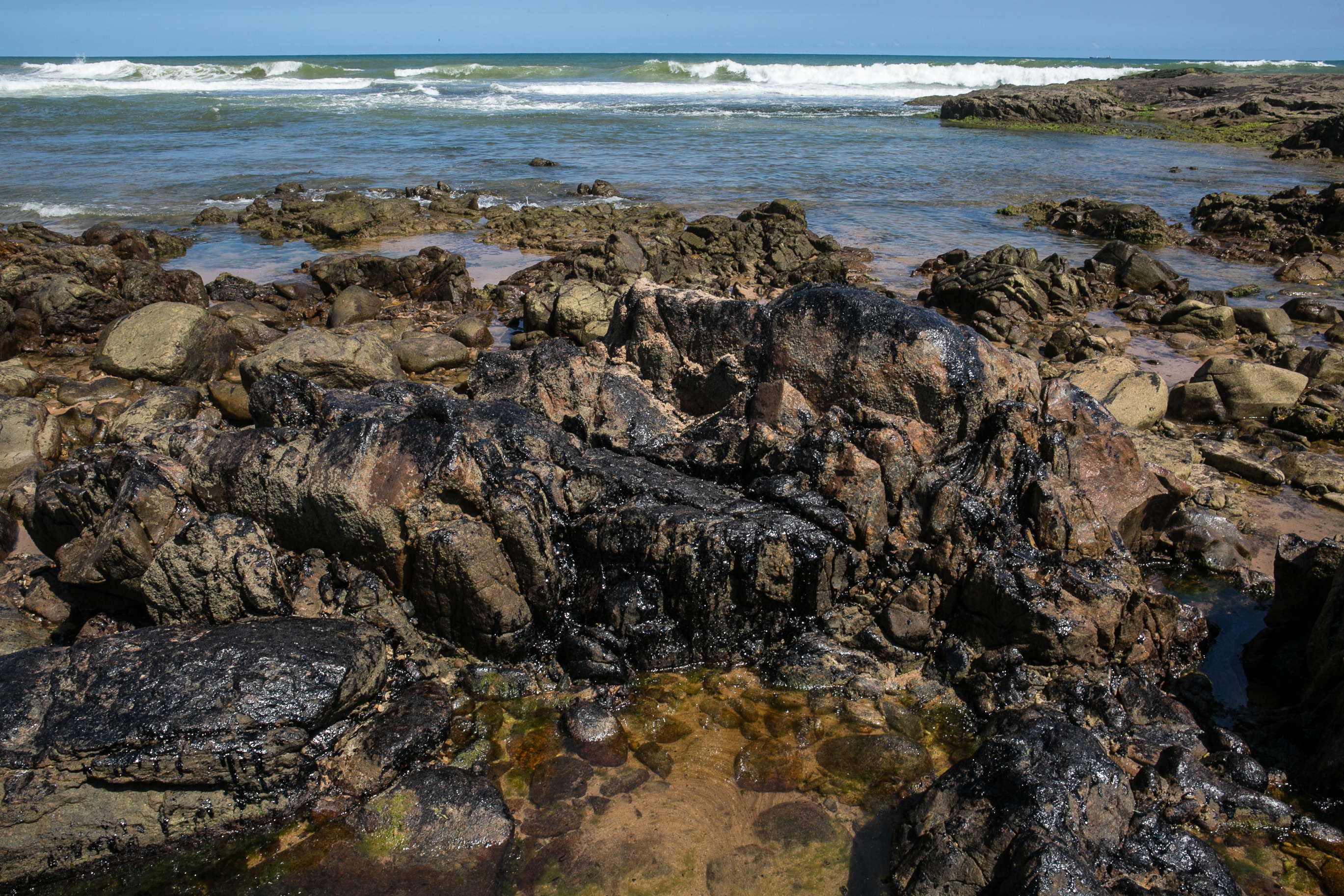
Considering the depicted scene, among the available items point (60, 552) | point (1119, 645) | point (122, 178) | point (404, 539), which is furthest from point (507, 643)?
point (122, 178)

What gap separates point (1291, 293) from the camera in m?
12.8

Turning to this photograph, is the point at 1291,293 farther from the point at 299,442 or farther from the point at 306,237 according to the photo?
the point at 306,237

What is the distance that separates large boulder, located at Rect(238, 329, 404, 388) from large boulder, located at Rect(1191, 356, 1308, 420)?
8.72 m

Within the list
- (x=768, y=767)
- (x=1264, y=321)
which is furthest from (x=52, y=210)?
(x=1264, y=321)

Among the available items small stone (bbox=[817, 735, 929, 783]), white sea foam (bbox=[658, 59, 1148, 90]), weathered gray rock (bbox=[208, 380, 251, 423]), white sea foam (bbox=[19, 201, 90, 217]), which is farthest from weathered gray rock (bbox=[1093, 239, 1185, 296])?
white sea foam (bbox=[658, 59, 1148, 90])

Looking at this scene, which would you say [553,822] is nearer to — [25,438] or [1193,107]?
[25,438]

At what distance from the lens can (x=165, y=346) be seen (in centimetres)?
898

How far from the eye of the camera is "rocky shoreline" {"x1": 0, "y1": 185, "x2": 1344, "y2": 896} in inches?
143

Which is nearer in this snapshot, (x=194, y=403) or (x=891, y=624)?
(x=891, y=624)

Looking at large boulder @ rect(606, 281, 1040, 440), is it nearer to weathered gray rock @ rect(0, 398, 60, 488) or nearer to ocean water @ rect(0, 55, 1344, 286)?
weathered gray rock @ rect(0, 398, 60, 488)

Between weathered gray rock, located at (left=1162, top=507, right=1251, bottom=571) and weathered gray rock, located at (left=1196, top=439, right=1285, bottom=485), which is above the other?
weathered gray rock, located at (left=1196, top=439, right=1285, bottom=485)

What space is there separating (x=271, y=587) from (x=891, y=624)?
12.0 feet

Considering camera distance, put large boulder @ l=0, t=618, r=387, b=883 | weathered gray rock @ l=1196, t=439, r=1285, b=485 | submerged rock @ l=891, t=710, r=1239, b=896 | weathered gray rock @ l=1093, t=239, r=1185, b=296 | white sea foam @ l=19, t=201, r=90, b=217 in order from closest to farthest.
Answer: submerged rock @ l=891, t=710, r=1239, b=896
large boulder @ l=0, t=618, r=387, b=883
weathered gray rock @ l=1196, t=439, r=1285, b=485
weathered gray rock @ l=1093, t=239, r=1185, b=296
white sea foam @ l=19, t=201, r=90, b=217

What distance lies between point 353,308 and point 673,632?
8316 mm
